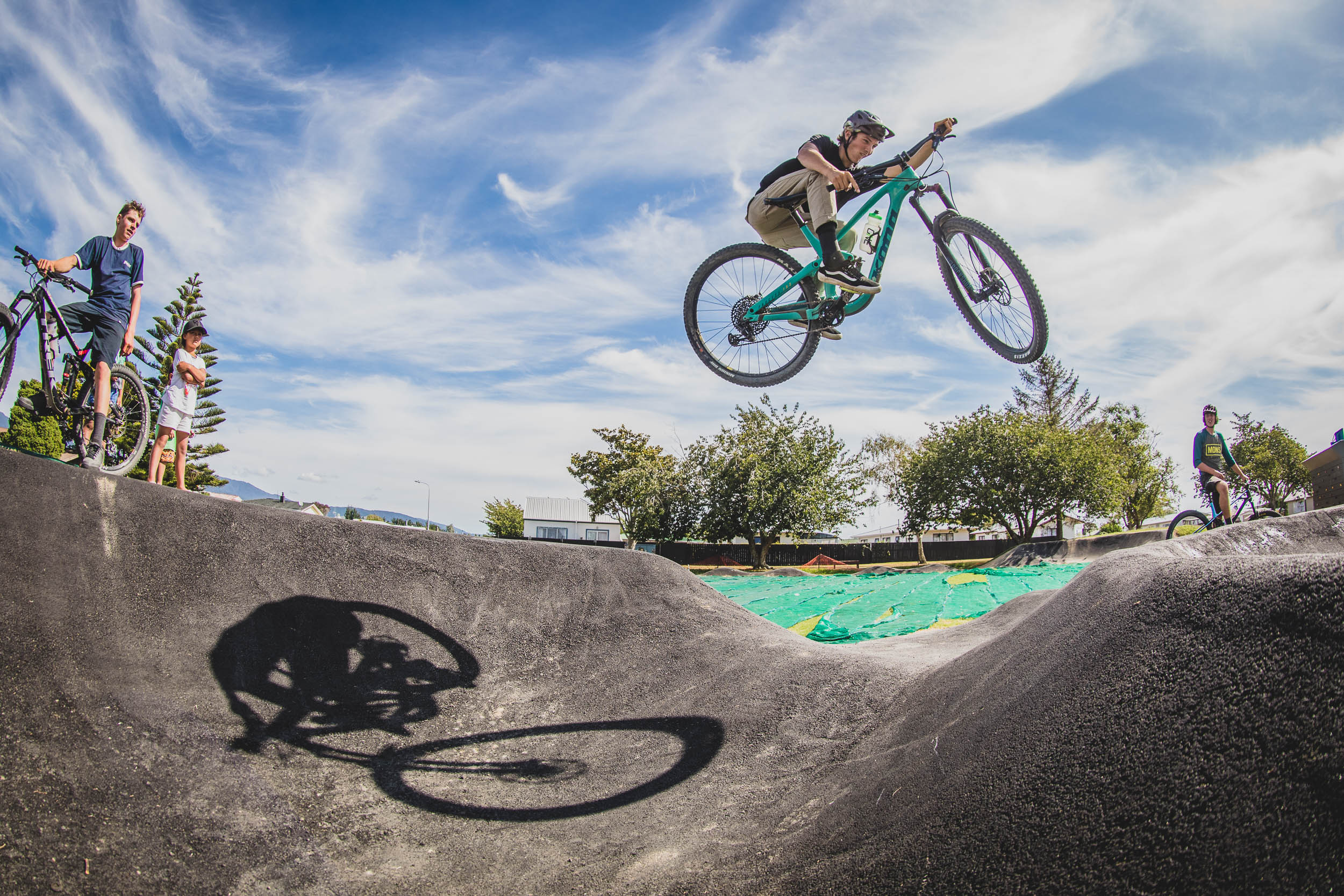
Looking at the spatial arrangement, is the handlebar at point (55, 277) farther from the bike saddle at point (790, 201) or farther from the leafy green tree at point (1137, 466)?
the leafy green tree at point (1137, 466)

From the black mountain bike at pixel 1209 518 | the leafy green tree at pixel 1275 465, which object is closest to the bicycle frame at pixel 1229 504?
the black mountain bike at pixel 1209 518

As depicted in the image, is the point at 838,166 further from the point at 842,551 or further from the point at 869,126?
the point at 842,551

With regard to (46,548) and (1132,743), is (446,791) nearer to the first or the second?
(46,548)

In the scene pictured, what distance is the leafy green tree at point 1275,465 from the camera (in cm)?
3947

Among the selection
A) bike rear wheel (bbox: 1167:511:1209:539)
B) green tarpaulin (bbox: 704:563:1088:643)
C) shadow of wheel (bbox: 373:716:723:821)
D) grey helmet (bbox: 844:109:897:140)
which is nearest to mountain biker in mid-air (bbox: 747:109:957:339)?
grey helmet (bbox: 844:109:897:140)

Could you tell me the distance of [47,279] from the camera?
511cm

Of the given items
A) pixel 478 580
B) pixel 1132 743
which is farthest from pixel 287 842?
pixel 1132 743

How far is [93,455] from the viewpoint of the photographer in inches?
207

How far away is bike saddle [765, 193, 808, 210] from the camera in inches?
193

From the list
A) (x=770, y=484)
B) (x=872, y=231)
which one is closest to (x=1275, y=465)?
(x=770, y=484)

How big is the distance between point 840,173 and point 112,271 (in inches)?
220

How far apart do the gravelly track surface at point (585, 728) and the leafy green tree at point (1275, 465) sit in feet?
150

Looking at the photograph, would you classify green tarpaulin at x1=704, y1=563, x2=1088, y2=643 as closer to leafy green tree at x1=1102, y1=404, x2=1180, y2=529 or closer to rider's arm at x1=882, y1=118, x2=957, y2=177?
rider's arm at x1=882, y1=118, x2=957, y2=177

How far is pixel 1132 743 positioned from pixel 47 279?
7315 mm
